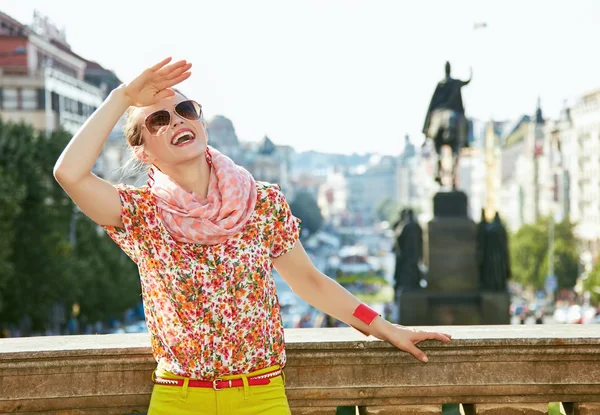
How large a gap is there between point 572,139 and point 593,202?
1020cm

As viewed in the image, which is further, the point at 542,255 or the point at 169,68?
the point at 542,255

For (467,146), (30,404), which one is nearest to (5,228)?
(467,146)

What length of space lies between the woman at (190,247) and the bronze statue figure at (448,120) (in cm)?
1602

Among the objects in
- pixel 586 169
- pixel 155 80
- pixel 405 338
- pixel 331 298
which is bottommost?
pixel 405 338

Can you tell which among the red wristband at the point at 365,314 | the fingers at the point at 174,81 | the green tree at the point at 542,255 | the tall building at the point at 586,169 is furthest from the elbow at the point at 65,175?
the tall building at the point at 586,169

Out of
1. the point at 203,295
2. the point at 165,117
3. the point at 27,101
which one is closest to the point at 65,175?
the point at 165,117

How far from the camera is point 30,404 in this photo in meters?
4.37

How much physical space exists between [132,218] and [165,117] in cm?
36

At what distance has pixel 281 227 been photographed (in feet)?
13.1

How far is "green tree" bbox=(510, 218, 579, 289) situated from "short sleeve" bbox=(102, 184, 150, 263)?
249 feet

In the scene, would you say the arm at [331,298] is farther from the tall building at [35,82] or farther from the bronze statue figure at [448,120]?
the tall building at [35,82]

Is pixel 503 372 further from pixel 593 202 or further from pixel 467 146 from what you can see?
pixel 593 202

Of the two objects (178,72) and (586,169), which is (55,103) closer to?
(586,169)

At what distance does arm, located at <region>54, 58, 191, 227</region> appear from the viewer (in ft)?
12.4
